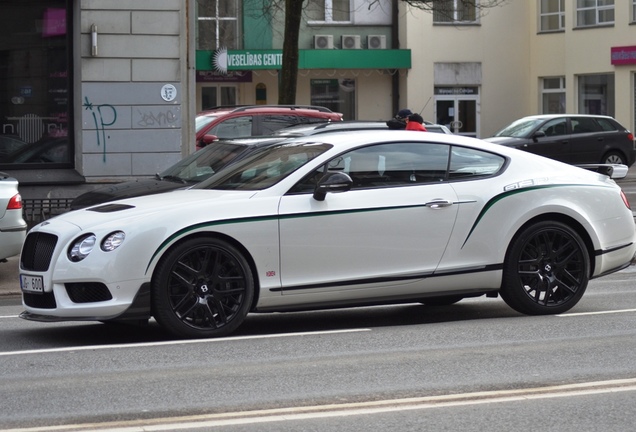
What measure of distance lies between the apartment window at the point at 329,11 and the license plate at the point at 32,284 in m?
32.5

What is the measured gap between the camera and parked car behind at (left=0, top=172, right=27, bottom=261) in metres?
12.8

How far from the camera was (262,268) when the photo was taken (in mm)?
8570

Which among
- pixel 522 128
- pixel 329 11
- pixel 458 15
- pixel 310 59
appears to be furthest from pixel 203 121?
pixel 458 15

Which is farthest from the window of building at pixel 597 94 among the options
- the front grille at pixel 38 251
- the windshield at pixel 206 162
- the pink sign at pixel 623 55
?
the front grille at pixel 38 251

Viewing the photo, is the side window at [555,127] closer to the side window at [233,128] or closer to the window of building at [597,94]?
the side window at [233,128]

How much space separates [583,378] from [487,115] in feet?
119

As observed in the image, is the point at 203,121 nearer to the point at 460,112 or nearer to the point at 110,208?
the point at 110,208

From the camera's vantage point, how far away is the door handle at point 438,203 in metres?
9.08

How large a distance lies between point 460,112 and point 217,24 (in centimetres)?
929

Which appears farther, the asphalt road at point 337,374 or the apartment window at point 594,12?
the apartment window at point 594,12

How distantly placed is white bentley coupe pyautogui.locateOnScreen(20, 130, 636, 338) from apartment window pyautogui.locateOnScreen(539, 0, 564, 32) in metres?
34.2

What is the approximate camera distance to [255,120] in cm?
2077

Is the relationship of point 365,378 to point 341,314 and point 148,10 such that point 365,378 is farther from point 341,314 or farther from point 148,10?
point 148,10

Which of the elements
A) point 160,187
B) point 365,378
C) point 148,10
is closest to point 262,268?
point 365,378
